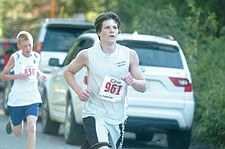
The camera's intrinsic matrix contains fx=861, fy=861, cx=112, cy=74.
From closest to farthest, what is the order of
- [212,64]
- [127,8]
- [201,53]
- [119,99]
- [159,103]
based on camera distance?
[119,99]
[159,103]
[212,64]
[201,53]
[127,8]

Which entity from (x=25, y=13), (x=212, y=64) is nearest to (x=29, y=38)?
(x=212, y=64)

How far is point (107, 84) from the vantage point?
26.4ft

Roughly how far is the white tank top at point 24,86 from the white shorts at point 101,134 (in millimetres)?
3274

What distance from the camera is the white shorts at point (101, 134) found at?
7859mm

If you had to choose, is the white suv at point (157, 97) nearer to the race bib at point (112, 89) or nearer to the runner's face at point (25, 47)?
the runner's face at point (25, 47)

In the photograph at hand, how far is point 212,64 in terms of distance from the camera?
56.5 feet

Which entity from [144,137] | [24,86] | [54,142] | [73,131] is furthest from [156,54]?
[24,86]

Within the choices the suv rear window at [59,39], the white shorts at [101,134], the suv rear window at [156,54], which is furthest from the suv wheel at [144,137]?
the white shorts at [101,134]

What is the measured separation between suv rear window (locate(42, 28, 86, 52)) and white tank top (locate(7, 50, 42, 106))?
24.4 ft

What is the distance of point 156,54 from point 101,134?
19.6ft

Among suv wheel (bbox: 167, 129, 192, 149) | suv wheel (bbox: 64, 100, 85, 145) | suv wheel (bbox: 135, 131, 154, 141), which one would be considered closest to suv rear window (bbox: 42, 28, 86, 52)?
suv wheel (bbox: 135, 131, 154, 141)

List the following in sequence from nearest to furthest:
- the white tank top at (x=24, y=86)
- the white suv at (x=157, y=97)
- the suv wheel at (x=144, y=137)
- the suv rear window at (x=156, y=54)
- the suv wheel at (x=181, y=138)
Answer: the white tank top at (x=24, y=86), the white suv at (x=157, y=97), the suv rear window at (x=156, y=54), the suv wheel at (x=181, y=138), the suv wheel at (x=144, y=137)

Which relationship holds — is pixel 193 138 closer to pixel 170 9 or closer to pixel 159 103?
pixel 159 103

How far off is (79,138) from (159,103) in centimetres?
145
